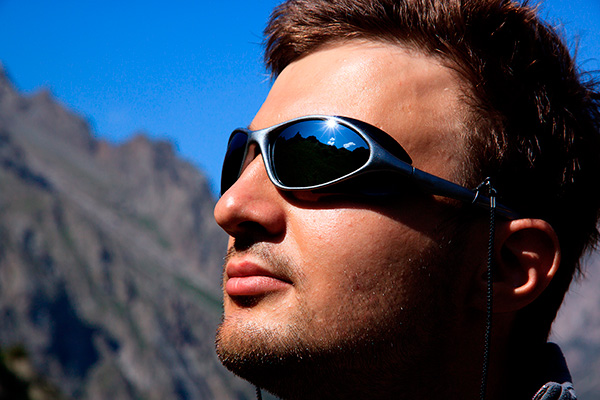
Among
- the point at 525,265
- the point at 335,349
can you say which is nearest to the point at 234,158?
the point at 335,349

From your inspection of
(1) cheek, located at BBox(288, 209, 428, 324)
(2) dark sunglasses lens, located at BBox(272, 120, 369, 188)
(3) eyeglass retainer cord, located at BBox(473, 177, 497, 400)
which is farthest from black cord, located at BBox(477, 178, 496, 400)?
(2) dark sunglasses lens, located at BBox(272, 120, 369, 188)

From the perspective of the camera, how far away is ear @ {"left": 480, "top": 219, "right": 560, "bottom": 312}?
292cm

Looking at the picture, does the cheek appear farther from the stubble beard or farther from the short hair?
the short hair

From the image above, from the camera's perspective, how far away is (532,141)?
305cm

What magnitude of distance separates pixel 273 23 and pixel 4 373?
23.1 m

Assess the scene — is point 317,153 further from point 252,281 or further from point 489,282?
point 489,282

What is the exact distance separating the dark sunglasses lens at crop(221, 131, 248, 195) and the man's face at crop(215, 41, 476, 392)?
250 millimetres

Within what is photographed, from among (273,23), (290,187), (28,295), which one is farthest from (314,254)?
(28,295)

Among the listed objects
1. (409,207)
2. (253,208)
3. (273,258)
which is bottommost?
(273,258)

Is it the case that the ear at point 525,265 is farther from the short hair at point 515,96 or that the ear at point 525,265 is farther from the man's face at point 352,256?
the man's face at point 352,256

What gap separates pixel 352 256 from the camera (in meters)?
2.61

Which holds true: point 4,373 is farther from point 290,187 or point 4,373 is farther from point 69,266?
point 69,266

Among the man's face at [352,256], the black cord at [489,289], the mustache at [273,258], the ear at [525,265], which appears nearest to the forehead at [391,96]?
the man's face at [352,256]

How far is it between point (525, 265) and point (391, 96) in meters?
1.18
